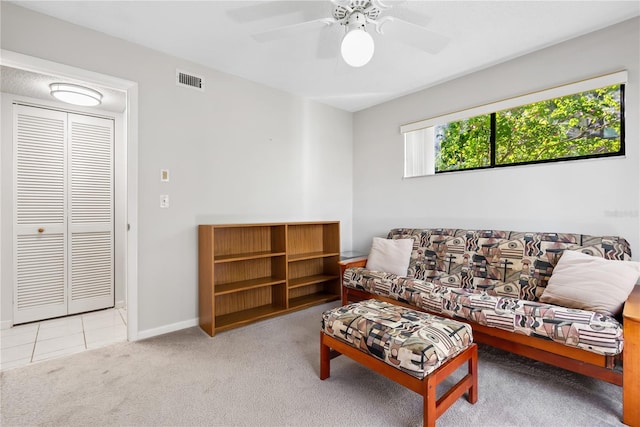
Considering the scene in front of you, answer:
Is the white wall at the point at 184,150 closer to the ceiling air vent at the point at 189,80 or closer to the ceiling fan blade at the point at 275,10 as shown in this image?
the ceiling air vent at the point at 189,80

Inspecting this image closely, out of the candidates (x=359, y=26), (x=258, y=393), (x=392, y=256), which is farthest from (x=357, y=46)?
(x=258, y=393)

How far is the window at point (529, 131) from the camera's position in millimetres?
2197

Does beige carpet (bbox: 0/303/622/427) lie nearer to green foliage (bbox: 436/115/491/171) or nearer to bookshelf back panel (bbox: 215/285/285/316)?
bookshelf back panel (bbox: 215/285/285/316)

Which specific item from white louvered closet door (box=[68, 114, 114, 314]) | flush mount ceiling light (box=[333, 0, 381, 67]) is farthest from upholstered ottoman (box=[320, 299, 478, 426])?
white louvered closet door (box=[68, 114, 114, 314])

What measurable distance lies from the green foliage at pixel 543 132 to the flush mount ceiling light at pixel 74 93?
3605 mm

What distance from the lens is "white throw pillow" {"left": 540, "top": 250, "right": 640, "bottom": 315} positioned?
5.46ft

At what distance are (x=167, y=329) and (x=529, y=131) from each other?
12.2ft

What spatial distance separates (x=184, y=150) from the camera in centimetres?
264

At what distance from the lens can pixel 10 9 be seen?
1.92 meters

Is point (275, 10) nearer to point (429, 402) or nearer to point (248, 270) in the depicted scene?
point (248, 270)

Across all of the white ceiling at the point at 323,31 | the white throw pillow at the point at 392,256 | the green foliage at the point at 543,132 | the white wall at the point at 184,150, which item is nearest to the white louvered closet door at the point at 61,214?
the white wall at the point at 184,150

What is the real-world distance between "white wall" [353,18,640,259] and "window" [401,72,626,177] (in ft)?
0.29

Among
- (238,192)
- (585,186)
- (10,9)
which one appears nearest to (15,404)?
(238,192)

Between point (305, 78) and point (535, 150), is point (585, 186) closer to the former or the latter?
point (535, 150)
